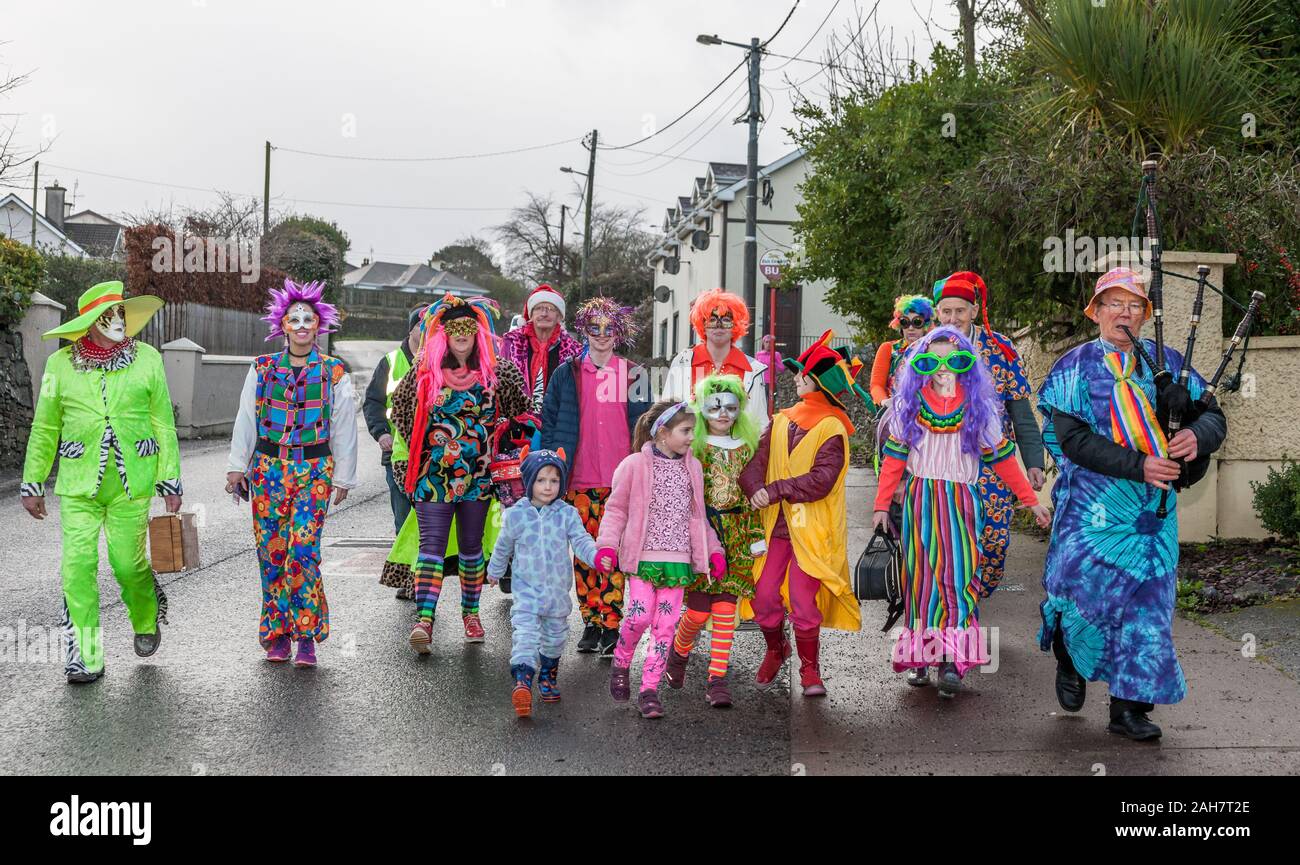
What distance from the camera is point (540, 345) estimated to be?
23.4 ft

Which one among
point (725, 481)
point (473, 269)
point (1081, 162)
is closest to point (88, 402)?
point (725, 481)

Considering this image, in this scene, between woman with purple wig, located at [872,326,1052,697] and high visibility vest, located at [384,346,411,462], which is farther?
high visibility vest, located at [384,346,411,462]

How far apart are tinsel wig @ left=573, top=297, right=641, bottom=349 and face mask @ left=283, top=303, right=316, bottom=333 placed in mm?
1374

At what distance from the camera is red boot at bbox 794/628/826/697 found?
5539 mm

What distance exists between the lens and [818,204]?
14.8 meters

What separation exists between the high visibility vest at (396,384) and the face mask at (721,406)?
2466 mm

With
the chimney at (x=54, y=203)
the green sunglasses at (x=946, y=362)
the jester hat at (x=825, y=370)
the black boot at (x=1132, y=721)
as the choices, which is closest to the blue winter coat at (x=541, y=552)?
the jester hat at (x=825, y=370)

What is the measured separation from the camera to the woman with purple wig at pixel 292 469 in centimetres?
593

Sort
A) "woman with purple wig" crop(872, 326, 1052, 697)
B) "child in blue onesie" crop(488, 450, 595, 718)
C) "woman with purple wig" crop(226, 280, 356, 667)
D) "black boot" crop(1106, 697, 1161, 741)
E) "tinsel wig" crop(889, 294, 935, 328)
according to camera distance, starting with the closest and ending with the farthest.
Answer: "black boot" crop(1106, 697, 1161, 741)
"child in blue onesie" crop(488, 450, 595, 718)
"woman with purple wig" crop(872, 326, 1052, 697)
"woman with purple wig" crop(226, 280, 356, 667)
"tinsel wig" crop(889, 294, 935, 328)

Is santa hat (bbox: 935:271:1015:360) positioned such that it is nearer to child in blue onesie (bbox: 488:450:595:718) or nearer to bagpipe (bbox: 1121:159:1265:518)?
bagpipe (bbox: 1121:159:1265:518)

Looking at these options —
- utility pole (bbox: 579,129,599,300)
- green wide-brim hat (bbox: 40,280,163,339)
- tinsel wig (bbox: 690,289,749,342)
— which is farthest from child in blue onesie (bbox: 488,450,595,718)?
utility pole (bbox: 579,129,599,300)

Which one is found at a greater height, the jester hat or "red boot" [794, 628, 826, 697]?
the jester hat

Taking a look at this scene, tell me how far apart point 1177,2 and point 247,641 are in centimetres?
888
